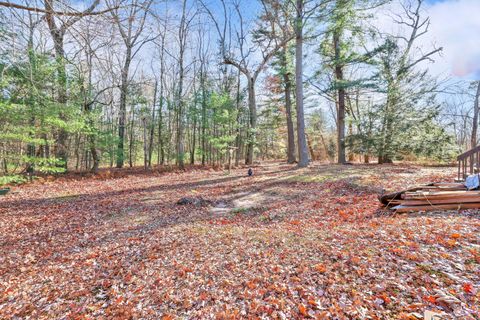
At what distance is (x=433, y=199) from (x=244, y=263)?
4.06 meters

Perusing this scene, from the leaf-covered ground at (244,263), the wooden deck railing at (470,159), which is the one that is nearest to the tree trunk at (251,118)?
the leaf-covered ground at (244,263)

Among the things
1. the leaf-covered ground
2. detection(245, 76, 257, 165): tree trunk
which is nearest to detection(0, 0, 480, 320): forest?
the leaf-covered ground

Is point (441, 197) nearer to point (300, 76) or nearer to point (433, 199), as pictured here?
point (433, 199)

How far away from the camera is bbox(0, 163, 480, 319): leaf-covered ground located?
85.0 inches

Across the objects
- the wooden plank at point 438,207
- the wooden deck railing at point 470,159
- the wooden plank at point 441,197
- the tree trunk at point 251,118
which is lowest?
the wooden plank at point 438,207

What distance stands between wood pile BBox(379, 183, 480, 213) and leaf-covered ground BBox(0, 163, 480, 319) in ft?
0.96

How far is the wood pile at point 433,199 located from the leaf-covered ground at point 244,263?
29 centimetres

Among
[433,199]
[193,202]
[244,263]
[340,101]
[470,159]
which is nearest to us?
[244,263]

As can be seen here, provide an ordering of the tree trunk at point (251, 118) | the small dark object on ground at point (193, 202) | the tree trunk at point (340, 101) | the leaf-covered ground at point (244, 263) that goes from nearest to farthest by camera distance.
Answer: the leaf-covered ground at point (244, 263), the small dark object on ground at point (193, 202), the tree trunk at point (340, 101), the tree trunk at point (251, 118)

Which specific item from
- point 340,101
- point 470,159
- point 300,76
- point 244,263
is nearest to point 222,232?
point 244,263

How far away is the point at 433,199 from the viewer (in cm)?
423

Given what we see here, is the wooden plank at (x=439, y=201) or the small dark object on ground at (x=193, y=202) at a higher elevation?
the wooden plank at (x=439, y=201)

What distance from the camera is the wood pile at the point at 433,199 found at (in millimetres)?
3971

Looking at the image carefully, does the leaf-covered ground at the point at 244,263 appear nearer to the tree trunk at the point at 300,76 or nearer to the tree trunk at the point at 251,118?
the tree trunk at the point at 300,76
